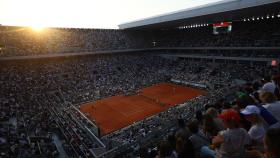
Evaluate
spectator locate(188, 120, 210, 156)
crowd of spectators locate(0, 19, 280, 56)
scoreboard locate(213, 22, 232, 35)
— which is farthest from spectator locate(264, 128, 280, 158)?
scoreboard locate(213, 22, 232, 35)

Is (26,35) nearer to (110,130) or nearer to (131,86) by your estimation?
(131,86)

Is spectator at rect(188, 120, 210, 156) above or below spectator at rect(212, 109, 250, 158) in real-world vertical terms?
below

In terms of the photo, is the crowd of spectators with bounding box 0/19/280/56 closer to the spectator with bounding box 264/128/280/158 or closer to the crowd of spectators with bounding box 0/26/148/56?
the crowd of spectators with bounding box 0/26/148/56

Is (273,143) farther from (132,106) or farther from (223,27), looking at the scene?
(223,27)

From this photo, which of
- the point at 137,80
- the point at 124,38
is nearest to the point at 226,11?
the point at 137,80

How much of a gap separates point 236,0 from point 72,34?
3426cm

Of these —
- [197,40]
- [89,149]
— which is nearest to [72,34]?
[197,40]

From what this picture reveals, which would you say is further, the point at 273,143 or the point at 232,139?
the point at 232,139

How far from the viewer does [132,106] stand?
30328 mm

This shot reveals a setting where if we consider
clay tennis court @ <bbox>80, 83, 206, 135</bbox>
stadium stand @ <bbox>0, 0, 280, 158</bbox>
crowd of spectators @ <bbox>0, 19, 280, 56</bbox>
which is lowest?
clay tennis court @ <bbox>80, 83, 206, 135</bbox>

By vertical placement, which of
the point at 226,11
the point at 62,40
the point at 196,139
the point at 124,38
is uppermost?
the point at 226,11

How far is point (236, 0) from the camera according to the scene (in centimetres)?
3020

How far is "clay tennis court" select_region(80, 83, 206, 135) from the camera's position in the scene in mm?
25298

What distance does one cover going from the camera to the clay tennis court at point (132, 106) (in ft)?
83.0
